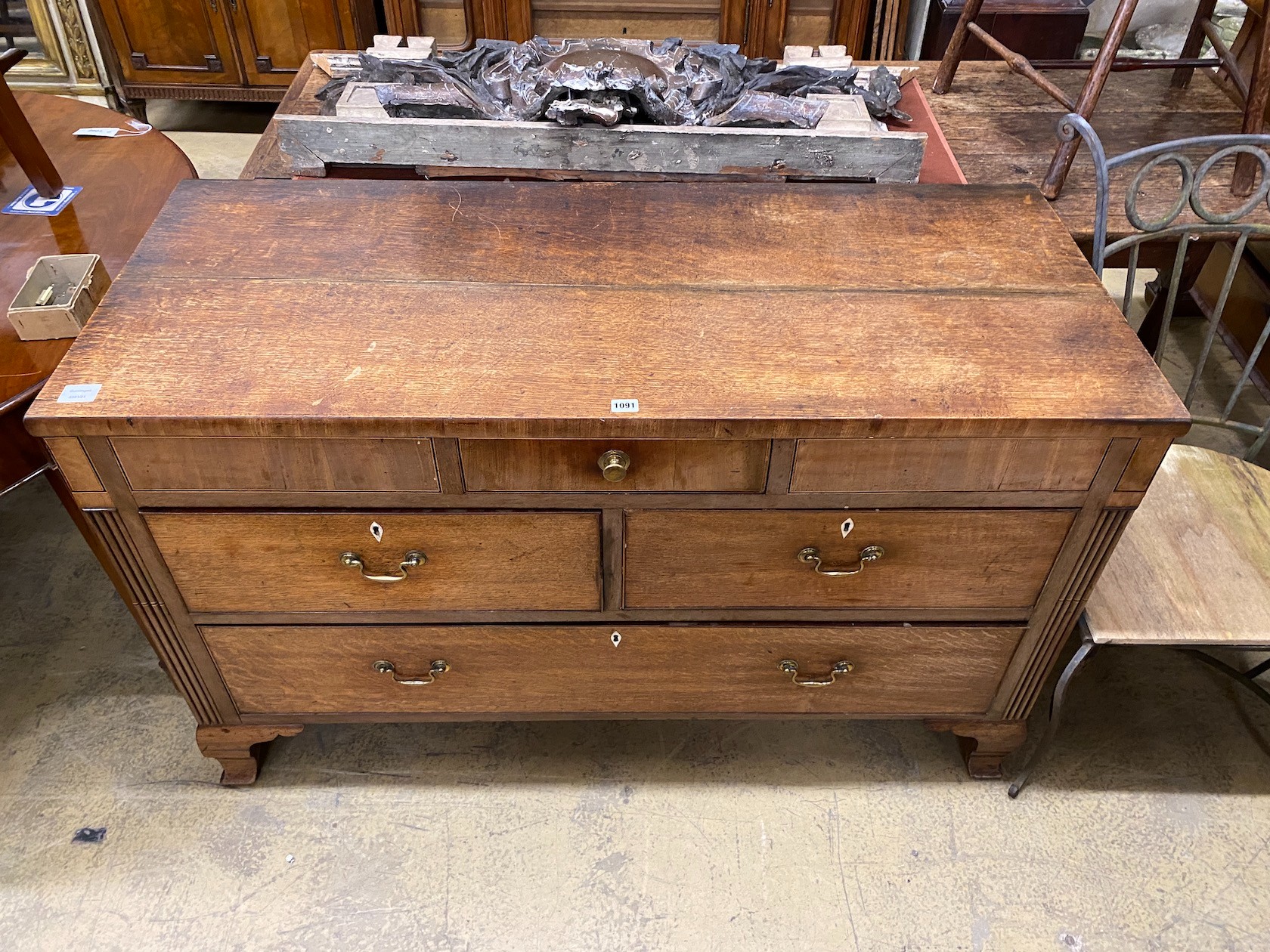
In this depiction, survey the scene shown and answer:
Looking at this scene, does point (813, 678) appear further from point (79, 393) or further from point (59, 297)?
point (59, 297)

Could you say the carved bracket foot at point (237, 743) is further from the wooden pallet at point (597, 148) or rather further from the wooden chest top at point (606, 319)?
the wooden pallet at point (597, 148)

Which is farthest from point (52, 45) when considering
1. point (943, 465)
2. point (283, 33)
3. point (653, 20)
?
point (943, 465)

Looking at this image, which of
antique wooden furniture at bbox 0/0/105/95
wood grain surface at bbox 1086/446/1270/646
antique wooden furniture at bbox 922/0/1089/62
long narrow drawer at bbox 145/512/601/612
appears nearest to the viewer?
long narrow drawer at bbox 145/512/601/612

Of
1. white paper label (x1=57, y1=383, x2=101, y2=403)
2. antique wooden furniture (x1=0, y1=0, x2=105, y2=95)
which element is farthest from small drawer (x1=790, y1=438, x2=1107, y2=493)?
antique wooden furniture (x1=0, y1=0, x2=105, y2=95)

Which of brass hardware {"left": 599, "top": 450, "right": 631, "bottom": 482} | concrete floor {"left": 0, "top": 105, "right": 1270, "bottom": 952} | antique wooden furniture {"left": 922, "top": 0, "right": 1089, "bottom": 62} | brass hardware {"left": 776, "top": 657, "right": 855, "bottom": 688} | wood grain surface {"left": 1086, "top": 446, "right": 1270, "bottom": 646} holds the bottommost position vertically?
concrete floor {"left": 0, "top": 105, "right": 1270, "bottom": 952}

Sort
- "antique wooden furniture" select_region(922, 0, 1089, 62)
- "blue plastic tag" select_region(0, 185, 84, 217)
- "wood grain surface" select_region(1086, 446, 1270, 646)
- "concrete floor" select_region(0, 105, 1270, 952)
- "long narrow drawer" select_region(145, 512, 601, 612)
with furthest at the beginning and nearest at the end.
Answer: "antique wooden furniture" select_region(922, 0, 1089, 62)
"blue plastic tag" select_region(0, 185, 84, 217)
"concrete floor" select_region(0, 105, 1270, 952)
"wood grain surface" select_region(1086, 446, 1270, 646)
"long narrow drawer" select_region(145, 512, 601, 612)

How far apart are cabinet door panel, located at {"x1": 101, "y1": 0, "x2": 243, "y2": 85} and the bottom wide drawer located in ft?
8.95

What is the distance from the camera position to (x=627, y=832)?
5.41 feet

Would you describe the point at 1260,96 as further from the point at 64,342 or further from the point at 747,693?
the point at 64,342

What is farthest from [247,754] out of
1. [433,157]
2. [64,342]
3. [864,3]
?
[864,3]

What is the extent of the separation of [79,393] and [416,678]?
0.66m

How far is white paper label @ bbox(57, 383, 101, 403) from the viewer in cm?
112

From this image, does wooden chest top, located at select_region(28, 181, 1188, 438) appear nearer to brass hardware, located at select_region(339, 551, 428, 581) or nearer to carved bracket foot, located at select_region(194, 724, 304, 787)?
brass hardware, located at select_region(339, 551, 428, 581)

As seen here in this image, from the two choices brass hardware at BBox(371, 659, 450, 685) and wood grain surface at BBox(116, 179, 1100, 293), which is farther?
brass hardware at BBox(371, 659, 450, 685)
